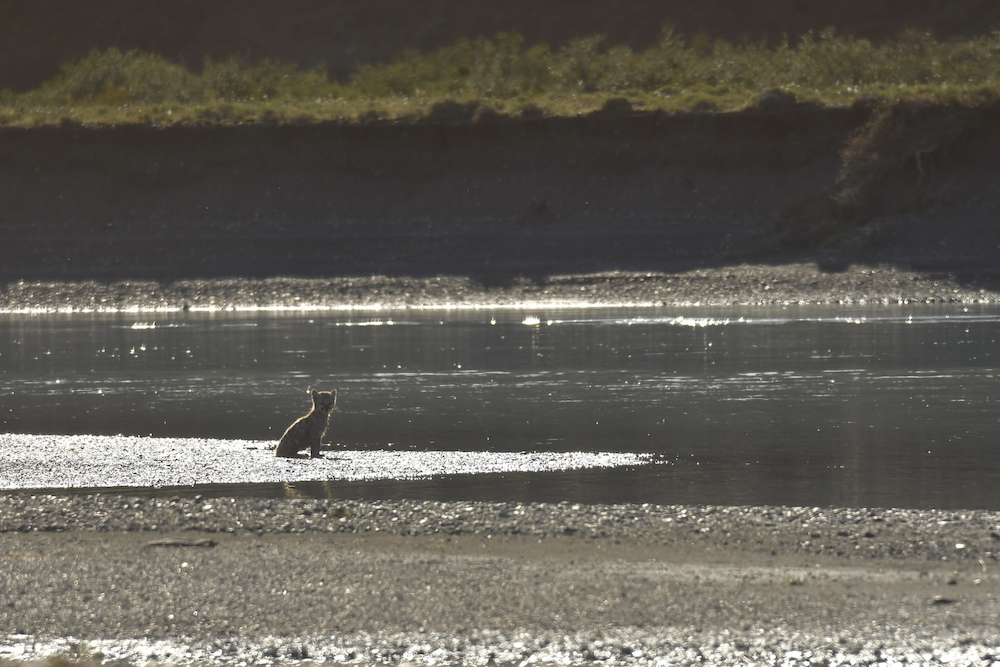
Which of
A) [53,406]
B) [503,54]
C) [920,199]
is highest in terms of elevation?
[503,54]

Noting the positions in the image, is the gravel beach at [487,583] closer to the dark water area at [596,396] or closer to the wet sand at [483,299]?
the wet sand at [483,299]

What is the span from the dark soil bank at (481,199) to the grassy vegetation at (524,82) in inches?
54.3

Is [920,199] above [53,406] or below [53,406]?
above

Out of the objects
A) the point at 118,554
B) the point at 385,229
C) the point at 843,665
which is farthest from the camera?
the point at 385,229

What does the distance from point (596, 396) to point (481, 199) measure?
31895 mm

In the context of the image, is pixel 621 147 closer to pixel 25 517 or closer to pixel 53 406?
pixel 53 406

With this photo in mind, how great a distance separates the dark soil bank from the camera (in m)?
44.0

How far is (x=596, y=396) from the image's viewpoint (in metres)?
19.1

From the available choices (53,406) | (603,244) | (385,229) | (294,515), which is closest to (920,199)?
(603,244)

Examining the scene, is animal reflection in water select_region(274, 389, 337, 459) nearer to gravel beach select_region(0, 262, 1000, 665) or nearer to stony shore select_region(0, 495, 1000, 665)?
gravel beach select_region(0, 262, 1000, 665)

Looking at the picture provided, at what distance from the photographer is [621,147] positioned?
52.4m

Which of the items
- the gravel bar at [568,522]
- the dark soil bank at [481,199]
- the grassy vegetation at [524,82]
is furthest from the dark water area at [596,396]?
the grassy vegetation at [524,82]

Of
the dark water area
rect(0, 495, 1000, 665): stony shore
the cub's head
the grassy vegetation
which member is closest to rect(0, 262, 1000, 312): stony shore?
the dark water area

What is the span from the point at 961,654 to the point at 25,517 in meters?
6.53
